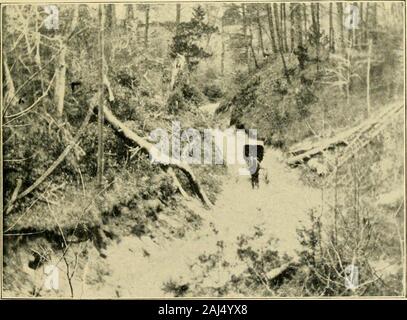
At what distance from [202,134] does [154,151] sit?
0.19 meters

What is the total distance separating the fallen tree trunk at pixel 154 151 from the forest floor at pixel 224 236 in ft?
0.16

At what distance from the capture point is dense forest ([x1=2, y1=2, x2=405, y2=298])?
2074 millimetres

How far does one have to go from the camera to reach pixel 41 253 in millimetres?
2105

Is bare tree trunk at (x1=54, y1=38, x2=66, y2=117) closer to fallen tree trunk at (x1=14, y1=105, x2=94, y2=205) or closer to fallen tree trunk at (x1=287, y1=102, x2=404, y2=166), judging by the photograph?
fallen tree trunk at (x1=14, y1=105, x2=94, y2=205)

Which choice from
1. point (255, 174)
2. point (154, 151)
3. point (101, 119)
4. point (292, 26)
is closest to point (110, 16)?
point (101, 119)

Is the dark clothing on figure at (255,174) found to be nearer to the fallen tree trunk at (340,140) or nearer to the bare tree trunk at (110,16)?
the fallen tree trunk at (340,140)

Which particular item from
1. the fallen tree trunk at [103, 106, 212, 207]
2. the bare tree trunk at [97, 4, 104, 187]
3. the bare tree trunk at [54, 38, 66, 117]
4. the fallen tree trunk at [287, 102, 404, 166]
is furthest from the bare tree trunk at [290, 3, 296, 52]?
the bare tree trunk at [54, 38, 66, 117]

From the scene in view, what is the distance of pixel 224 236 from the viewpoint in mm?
2078

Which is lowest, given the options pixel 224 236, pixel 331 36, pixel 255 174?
pixel 224 236

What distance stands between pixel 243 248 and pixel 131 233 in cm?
42

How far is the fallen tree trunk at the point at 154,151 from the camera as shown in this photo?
2.09 meters

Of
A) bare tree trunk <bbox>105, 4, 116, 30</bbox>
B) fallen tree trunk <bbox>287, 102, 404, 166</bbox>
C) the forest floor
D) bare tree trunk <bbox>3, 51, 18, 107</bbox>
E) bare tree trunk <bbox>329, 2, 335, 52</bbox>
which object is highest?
bare tree trunk <bbox>105, 4, 116, 30</bbox>

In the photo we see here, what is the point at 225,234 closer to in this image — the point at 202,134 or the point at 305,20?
the point at 202,134

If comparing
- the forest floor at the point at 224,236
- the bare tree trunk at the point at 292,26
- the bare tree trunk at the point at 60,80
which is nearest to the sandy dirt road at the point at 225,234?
the forest floor at the point at 224,236
